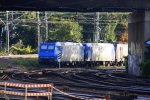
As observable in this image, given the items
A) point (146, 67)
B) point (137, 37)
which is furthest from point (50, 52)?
point (146, 67)

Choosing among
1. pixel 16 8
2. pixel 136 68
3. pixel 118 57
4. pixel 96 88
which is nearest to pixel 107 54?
pixel 118 57

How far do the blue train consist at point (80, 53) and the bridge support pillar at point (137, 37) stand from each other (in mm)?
15997

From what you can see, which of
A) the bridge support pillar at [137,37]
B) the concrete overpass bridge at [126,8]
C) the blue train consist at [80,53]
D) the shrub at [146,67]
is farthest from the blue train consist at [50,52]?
the shrub at [146,67]

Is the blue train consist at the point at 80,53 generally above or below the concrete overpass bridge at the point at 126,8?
below

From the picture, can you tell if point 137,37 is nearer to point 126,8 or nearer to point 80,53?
point 126,8

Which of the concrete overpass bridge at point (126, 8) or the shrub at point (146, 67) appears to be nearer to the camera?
the concrete overpass bridge at point (126, 8)

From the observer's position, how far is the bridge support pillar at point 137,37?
3422 centimetres

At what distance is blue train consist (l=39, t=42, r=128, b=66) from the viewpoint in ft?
174

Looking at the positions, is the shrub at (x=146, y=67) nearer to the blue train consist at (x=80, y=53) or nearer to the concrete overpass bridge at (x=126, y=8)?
the concrete overpass bridge at (x=126, y=8)

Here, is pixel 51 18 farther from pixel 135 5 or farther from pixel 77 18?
pixel 135 5

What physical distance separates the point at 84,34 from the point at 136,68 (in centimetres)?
5344

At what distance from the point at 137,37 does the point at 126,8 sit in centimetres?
360

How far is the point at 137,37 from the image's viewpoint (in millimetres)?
35875

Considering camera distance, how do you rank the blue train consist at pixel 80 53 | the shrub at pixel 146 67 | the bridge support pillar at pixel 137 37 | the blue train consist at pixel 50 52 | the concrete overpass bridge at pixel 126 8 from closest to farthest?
the concrete overpass bridge at pixel 126 8 → the shrub at pixel 146 67 → the bridge support pillar at pixel 137 37 → the blue train consist at pixel 50 52 → the blue train consist at pixel 80 53
